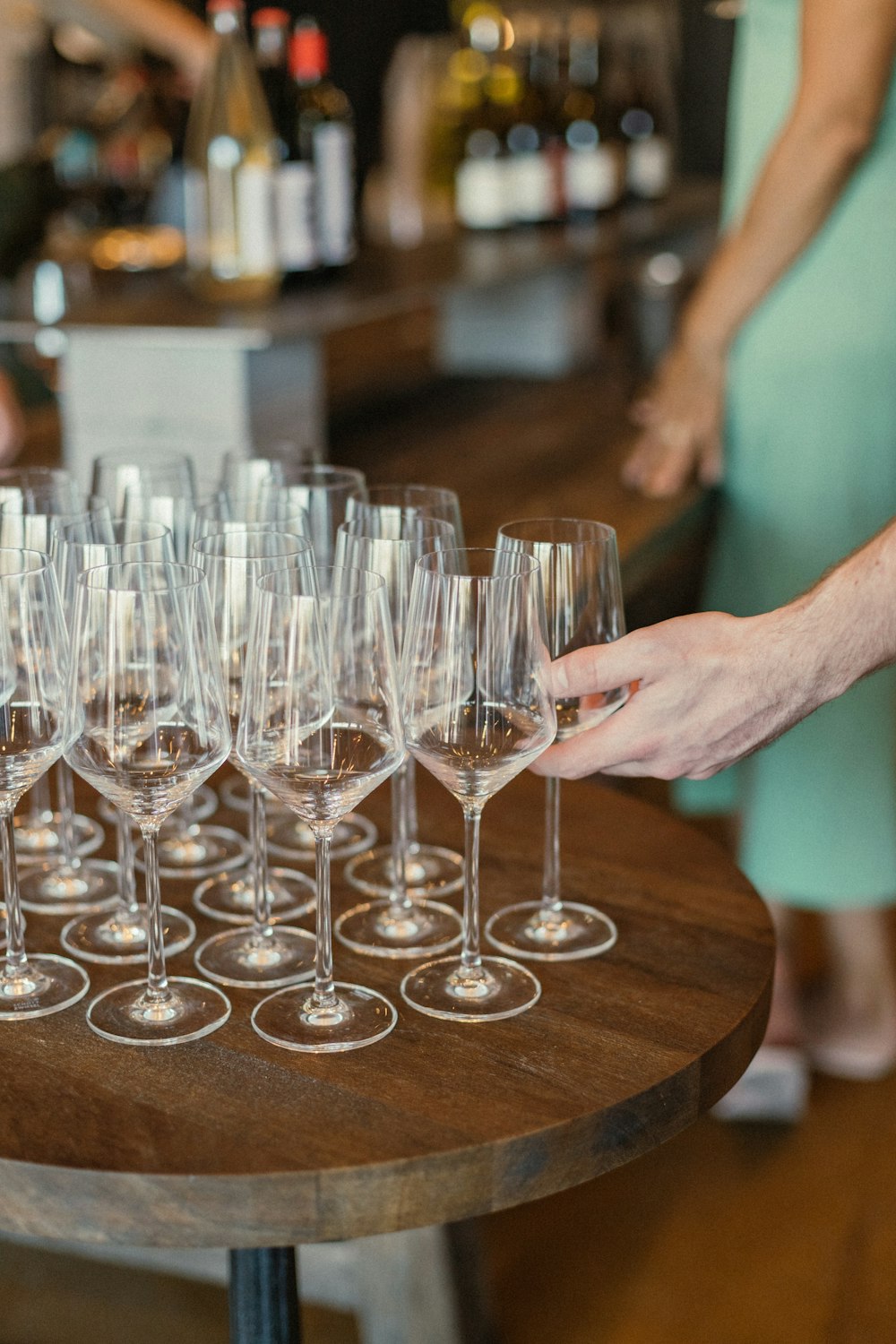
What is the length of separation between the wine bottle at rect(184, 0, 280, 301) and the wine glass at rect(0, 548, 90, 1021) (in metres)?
1.08

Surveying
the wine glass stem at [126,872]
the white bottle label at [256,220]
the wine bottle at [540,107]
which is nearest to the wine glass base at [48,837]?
the wine glass stem at [126,872]

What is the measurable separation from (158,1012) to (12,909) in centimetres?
10

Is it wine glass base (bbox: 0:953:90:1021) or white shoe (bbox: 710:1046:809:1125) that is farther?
white shoe (bbox: 710:1046:809:1125)

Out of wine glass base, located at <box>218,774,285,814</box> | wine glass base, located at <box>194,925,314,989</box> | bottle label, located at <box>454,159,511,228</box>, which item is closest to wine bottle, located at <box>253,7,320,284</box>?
bottle label, located at <box>454,159,511,228</box>

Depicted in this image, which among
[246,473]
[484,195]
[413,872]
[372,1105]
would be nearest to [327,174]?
[484,195]

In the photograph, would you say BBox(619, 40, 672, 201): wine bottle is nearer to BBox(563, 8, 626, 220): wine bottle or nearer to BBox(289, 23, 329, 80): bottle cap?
BBox(563, 8, 626, 220): wine bottle

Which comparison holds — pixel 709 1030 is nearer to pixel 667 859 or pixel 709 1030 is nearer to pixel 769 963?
pixel 769 963

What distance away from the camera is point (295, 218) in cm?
180

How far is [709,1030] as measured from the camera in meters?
0.77

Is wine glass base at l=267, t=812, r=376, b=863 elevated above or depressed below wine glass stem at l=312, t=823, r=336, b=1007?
below

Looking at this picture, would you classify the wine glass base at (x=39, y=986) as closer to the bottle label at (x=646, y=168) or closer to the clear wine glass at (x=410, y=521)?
the clear wine glass at (x=410, y=521)

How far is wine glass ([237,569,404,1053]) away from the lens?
72 cm

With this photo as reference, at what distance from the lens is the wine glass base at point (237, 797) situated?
3.47ft

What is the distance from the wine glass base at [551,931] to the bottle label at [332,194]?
1.17m
